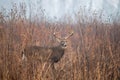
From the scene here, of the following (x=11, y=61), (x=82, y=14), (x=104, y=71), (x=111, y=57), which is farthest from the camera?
(x=82, y=14)

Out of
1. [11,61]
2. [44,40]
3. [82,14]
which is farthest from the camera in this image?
[44,40]

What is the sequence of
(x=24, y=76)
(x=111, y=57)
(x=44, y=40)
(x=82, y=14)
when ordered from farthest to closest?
(x=44, y=40), (x=82, y=14), (x=111, y=57), (x=24, y=76)

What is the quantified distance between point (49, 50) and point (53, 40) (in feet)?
2.40

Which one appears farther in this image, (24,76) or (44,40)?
(44,40)

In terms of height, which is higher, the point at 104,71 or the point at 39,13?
the point at 39,13

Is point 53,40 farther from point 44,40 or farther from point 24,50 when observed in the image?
point 24,50

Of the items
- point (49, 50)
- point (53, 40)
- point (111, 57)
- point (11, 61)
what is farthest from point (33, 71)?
point (53, 40)

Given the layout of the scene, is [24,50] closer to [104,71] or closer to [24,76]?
[24,76]

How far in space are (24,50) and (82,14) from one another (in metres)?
1.95

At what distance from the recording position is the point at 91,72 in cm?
391

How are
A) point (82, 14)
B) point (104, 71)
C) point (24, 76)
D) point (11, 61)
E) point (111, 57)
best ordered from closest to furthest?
1. point (24, 76)
2. point (11, 61)
3. point (104, 71)
4. point (111, 57)
5. point (82, 14)

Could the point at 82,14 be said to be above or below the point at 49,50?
above

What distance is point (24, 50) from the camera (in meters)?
4.17

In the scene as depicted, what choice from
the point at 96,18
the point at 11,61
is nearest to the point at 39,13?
the point at 96,18
